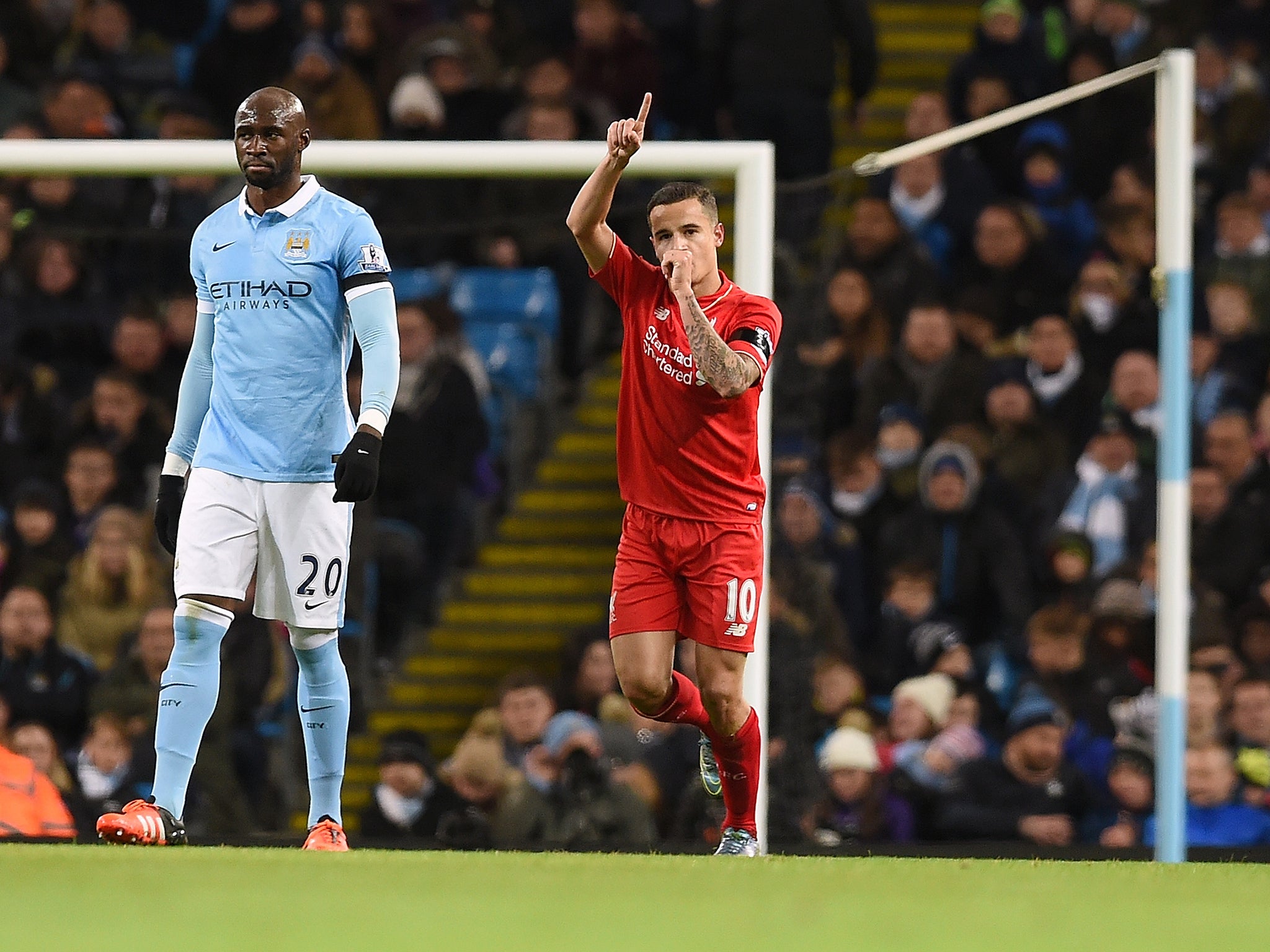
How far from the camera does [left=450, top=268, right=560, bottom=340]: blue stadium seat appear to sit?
9.76 m

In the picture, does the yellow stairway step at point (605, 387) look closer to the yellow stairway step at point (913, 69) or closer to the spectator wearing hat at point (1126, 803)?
the spectator wearing hat at point (1126, 803)

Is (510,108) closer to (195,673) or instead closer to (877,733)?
(877,733)

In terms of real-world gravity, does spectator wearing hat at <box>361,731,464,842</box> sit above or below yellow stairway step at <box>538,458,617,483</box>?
below

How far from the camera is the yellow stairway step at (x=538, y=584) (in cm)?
977

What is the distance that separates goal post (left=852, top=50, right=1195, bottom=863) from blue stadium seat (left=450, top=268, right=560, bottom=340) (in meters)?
3.55

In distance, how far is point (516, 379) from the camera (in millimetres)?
9695

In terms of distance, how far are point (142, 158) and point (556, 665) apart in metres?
3.68

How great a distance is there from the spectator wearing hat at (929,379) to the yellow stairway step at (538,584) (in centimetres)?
150

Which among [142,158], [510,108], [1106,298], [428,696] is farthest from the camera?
[510,108]

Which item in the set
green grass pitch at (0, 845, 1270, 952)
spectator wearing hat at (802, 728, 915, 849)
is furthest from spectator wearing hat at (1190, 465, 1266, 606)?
green grass pitch at (0, 845, 1270, 952)

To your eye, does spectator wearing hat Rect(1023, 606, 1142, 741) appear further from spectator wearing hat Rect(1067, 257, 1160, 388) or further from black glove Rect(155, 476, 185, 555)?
black glove Rect(155, 476, 185, 555)

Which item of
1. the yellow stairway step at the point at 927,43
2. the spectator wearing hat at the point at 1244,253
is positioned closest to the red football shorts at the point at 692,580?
the spectator wearing hat at the point at 1244,253

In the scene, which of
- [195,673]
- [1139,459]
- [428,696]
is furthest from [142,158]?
[1139,459]

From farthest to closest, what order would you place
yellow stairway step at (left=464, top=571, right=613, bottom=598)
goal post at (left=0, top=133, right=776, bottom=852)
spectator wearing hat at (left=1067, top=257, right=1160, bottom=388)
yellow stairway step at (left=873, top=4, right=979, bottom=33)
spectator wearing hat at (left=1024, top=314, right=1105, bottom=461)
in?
yellow stairway step at (left=873, top=4, right=979, bottom=33) < spectator wearing hat at (left=1067, top=257, right=1160, bottom=388) < spectator wearing hat at (left=1024, top=314, right=1105, bottom=461) < yellow stairway step at (left=464, top=571, right=613, bottom=598) < goal post at (left=0, top=133, right=776, bottom=852)
